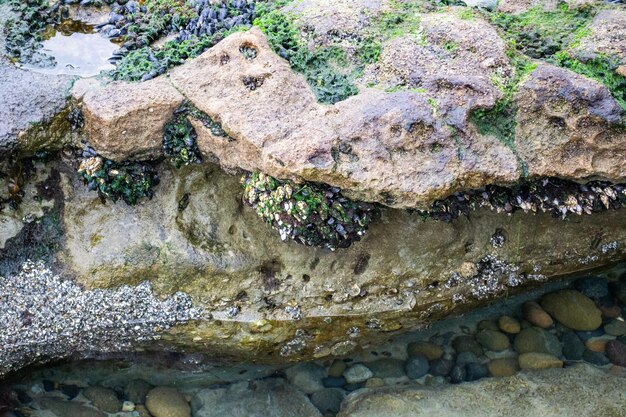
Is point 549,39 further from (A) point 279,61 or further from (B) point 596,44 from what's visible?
(A) point 279,61

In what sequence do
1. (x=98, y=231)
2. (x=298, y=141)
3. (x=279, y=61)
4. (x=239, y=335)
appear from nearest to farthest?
(x=298, y=141)
(x=279, y=61)
(x=98, y=231)
(x=239, y=335)

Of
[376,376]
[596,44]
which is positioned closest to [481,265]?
[376,376]

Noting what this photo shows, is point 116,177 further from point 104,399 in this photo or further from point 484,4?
point 484,4

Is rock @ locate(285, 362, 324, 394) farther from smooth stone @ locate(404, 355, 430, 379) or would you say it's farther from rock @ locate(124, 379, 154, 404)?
rock @ locate(124, 379, 154, 404)

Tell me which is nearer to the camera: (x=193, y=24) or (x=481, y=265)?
(x=193, y=24)

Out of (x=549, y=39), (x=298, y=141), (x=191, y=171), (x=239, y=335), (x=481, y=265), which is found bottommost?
(x=239, y=335)

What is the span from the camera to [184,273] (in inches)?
181

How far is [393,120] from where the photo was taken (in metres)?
3.74

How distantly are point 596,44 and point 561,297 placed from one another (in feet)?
8.63

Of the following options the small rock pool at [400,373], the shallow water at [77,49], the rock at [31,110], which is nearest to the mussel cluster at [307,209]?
the rock at [31,110]

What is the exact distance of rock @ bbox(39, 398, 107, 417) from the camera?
5184 millimetres

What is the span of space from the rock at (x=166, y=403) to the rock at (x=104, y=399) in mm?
263

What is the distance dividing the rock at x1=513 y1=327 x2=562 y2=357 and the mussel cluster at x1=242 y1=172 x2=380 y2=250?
7.79 ft

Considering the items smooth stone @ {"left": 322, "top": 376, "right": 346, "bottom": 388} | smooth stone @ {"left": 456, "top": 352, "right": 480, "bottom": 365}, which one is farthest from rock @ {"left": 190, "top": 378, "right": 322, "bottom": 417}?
smooth stone @ {"left": 456, "top": 352, "right": 480, "bottom": 365}
